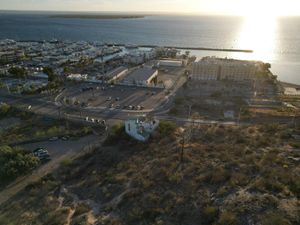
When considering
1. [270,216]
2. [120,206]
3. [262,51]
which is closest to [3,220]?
[120,206]

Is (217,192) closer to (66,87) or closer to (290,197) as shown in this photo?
(290,197)

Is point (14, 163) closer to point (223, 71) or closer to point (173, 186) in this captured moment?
point (173, 186)

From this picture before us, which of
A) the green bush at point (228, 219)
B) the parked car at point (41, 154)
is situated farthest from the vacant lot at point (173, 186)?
the parked car at point (41, 154)

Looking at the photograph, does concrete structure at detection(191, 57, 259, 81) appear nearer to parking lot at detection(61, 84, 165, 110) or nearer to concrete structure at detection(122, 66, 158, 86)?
concrete structure at detection(122, 66, 158, 86)

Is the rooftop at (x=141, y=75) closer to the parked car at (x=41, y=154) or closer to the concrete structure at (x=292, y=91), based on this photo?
the concrete structure at (x=292, y=91)

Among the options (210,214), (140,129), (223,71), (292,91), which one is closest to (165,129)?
(140,129)
